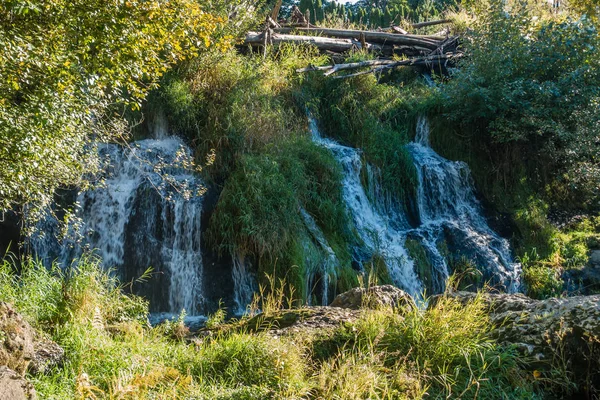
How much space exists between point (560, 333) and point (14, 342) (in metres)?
4.01

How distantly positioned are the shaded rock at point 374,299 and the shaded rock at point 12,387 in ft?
9.55

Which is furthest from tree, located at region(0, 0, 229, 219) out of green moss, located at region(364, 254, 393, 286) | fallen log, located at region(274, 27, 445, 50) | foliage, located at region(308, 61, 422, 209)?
fallen log, located at region(274, 27, 445, 50)

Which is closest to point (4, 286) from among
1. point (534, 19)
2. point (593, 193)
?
point (593, 193)

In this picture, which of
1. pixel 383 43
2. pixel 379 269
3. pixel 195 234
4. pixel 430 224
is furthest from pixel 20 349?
pixel 383 43

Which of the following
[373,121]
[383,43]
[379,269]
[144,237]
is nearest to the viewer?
[144,237]

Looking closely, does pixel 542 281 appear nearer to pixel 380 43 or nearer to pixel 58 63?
pixel 380 43

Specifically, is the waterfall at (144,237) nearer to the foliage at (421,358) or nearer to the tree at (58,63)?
the tree at (58,63)

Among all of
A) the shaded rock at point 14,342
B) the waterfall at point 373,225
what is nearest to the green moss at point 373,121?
the waterfall at point 373,225

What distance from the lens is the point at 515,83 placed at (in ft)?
41.1

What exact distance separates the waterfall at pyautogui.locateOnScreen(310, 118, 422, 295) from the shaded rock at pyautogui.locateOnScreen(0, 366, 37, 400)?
694 centimetres

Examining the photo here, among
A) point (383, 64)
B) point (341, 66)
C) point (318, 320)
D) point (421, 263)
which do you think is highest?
point (383, 64)

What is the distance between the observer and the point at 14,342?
417 centimetres

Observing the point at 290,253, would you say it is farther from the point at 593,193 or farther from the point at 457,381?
the point at 593,193

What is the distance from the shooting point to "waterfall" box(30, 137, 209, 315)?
8773mm
